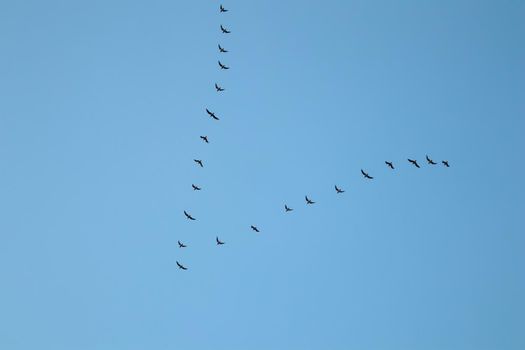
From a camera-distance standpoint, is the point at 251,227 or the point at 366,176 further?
the point at 251,227

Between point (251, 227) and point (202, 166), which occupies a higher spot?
point (202, 166)

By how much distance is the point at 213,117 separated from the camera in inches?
3152

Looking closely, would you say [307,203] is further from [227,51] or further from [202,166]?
[227,51]

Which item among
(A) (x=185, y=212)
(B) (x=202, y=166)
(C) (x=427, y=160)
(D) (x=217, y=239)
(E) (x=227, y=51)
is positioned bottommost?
(D) (x=217, y=239)

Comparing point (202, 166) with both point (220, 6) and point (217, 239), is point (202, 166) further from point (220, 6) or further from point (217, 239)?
point (220, 6)

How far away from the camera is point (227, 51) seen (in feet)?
285

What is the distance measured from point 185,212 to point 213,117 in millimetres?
12601

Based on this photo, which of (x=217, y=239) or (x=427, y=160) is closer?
(x=427, y=160)

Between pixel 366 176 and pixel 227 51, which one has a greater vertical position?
pixel 227 51

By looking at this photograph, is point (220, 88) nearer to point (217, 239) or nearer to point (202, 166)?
point (202, 166)

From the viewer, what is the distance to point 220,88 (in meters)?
84.6

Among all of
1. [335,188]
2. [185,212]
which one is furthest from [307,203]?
[185,212]

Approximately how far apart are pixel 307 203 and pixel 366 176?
978 centimetres

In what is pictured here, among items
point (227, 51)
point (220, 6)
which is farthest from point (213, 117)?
point (220, 6)
